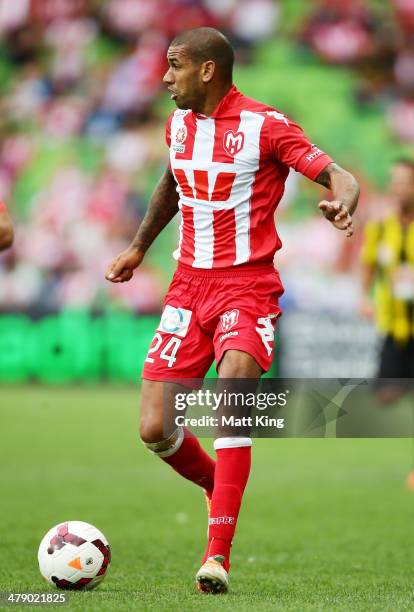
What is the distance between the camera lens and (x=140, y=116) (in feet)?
67.9

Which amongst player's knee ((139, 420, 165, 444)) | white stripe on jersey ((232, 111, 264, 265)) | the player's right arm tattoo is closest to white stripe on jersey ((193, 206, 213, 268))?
white stripe on jersey ((232, 111, 264, 265))

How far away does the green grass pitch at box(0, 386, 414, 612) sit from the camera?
4668 millimetres

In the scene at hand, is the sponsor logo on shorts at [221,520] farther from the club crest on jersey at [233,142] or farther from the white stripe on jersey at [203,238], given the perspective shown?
the club crest on jersey at [233,142]

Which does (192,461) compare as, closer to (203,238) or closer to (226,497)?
(226,497)

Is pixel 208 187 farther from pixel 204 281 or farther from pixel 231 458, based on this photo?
pixel 231 458

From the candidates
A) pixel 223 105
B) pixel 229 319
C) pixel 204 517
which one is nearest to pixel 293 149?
pixel 223 105

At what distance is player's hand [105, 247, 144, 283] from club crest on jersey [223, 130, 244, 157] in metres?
0.73

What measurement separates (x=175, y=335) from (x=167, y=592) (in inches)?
42.1

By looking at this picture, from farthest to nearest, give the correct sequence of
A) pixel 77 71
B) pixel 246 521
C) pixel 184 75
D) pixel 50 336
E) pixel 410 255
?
pixel 77 71, pixel 50 336, pixel 410 255, pixel 246 521, pixel 184 75

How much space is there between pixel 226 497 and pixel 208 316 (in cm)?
76

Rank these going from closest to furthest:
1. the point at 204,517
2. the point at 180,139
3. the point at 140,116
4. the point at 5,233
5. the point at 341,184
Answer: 1. the point at 5,233
2. the point at 341,184
3. the point at 180,139
4. the point at 204,517
5. the point at 140,116

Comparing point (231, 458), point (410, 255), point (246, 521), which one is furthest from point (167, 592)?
point (410, 255)

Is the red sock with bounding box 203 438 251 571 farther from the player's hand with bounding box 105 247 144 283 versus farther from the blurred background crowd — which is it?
the blurred background crowd

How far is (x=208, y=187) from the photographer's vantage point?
4996mm
